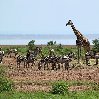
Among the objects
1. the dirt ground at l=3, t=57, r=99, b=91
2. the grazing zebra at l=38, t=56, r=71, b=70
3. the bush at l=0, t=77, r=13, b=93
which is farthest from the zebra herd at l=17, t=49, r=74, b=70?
the bush at l=0, t=77, r=13, b=93

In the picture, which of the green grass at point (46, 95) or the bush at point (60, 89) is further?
the bush at point (60, 89)

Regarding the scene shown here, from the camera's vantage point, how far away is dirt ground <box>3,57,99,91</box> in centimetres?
2483

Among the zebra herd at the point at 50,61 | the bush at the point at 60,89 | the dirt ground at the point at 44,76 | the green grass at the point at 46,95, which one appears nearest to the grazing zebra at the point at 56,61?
the zebra herd at the point at 50,61

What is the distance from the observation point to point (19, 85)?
83.5ft

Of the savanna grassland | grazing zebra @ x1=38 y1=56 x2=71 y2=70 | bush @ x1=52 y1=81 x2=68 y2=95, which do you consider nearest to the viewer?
the savanna grassland

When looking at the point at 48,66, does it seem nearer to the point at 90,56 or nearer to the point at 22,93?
the point at 90,56

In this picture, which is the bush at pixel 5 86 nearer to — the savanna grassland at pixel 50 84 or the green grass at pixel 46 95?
the savanna grassland at pixel 50 84

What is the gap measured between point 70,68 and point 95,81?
291 inches

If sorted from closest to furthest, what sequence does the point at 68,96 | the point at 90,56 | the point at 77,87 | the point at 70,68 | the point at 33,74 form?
the point at 68,96 → the point at 77,87 → the point at 33,74 → the point at 70,68 → the point at 90,56

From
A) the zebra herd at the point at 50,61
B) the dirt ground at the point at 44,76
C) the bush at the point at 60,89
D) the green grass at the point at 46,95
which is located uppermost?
the zebra herd at the point at 50,61

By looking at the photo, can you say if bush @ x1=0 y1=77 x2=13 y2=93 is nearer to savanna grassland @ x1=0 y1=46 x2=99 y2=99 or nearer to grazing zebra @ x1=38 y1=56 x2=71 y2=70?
savanna grassland @ x1=0 y1=46 x2=99 y2=99

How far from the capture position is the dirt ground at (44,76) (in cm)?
2483

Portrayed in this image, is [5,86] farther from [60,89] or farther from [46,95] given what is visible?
[60,89]

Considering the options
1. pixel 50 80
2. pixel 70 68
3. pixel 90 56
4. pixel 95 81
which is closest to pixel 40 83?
pixel 50 80
